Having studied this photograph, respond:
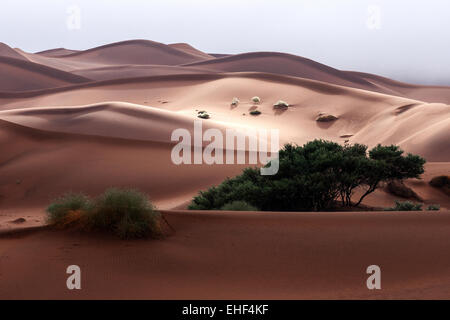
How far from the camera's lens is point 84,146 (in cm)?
2341

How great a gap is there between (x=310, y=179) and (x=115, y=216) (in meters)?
6.32

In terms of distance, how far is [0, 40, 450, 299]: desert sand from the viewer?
680cm

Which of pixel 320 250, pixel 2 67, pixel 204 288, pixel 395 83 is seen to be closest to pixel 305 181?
pixel 320 250

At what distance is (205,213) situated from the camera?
991 cm

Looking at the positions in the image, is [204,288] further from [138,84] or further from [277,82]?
[138,84]

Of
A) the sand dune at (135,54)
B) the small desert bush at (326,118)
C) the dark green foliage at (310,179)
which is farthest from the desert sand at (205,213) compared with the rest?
the sand dune at (135,54)

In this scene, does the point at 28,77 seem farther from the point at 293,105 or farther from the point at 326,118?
the point at 326,118

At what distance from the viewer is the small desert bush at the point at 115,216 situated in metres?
8.44

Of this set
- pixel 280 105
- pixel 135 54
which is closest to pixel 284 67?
pixel 135 54

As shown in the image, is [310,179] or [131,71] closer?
[310,179]

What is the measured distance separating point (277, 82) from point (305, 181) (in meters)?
40.5

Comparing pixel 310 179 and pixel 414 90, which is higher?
pixel 414 90

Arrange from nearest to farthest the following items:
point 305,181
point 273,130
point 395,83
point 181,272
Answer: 1. point 181,272
2. point 305,181
3. point 273,130
4. point 395,83

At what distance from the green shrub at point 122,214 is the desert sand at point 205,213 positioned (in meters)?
0.33
